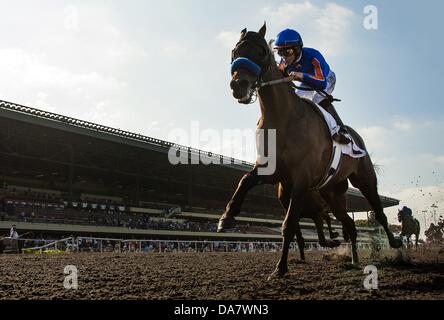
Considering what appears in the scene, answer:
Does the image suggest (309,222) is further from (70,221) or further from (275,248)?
(70,221)

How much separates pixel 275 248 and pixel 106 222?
13.4 m

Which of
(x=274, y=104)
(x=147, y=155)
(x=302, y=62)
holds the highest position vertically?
(x=147, y=155)

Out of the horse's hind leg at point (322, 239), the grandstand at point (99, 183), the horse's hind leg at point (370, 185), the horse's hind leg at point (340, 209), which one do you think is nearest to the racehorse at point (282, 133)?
the horse's hind leg at point (340, 209)

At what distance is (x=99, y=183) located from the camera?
151ft

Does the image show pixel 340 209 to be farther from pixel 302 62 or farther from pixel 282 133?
pixel 282 133

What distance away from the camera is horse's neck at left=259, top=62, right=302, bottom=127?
18.6 feet

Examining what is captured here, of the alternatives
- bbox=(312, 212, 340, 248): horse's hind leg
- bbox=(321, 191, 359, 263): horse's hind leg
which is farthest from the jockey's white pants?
bbox=(312, 212, 340, 248): horse's hind leg

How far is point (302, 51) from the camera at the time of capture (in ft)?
21.8

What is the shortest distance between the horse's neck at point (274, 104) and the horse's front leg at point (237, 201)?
683 mm

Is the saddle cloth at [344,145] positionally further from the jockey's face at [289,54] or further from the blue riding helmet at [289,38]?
the blue riding helmet at [289,38]

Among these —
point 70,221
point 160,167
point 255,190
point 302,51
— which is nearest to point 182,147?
Result: point 160,167

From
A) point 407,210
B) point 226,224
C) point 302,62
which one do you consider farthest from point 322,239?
point 407,210

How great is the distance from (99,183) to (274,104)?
42563mm

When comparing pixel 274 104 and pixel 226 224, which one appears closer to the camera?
pixel 226 224
